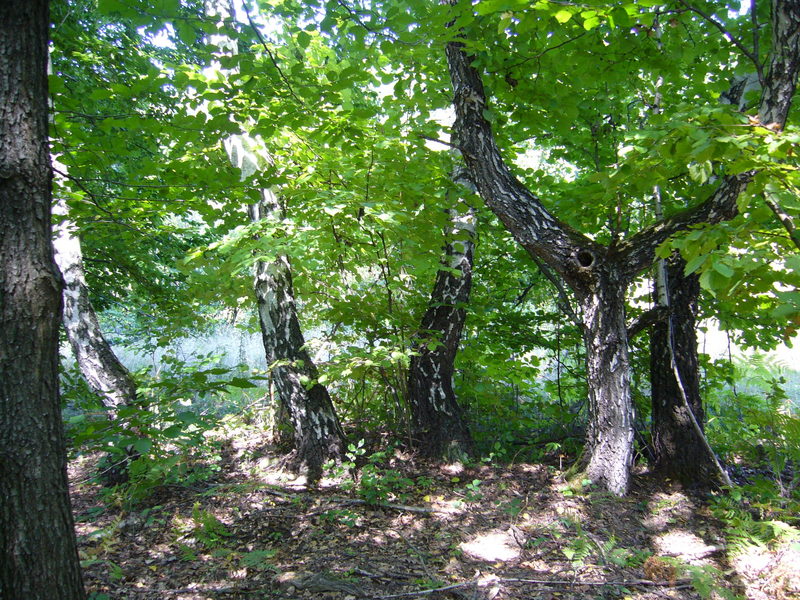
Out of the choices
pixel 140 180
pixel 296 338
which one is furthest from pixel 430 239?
pixel 140 180

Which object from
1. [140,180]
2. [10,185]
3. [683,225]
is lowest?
[10,185]

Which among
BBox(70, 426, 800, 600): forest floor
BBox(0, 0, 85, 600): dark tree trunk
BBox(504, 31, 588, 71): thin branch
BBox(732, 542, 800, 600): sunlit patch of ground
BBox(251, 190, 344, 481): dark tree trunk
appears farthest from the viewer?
BBox(251, 190, 344, 481): dark tree trunk

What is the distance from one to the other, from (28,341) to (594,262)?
3545mm

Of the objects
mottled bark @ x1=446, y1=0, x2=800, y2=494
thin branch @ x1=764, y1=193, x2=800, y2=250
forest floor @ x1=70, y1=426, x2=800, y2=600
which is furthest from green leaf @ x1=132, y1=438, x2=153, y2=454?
mottled bark @ x1=446, y1=0, x2=800, y2=494

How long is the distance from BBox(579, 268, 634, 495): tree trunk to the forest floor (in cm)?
22

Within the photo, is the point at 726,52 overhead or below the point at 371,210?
overhead

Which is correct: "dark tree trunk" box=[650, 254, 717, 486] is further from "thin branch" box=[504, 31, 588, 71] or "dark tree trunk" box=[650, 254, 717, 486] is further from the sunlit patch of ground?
"thin branch" box=[504, 31, 588, 71]

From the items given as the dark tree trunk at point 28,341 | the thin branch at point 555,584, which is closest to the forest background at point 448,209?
the dark tree trunk at point 28,341

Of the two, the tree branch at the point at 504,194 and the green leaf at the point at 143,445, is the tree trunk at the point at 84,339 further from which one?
the tree branch at the point at 504,194

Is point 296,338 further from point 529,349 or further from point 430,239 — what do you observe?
point 529,349

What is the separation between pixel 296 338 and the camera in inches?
189

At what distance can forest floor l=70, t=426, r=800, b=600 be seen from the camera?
2621mm

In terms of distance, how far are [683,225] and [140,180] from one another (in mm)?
4251

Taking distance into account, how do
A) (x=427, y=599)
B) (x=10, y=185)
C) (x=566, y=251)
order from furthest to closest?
(x=566, y=251)
(x=427, y=599)
(x=10, y=185)
